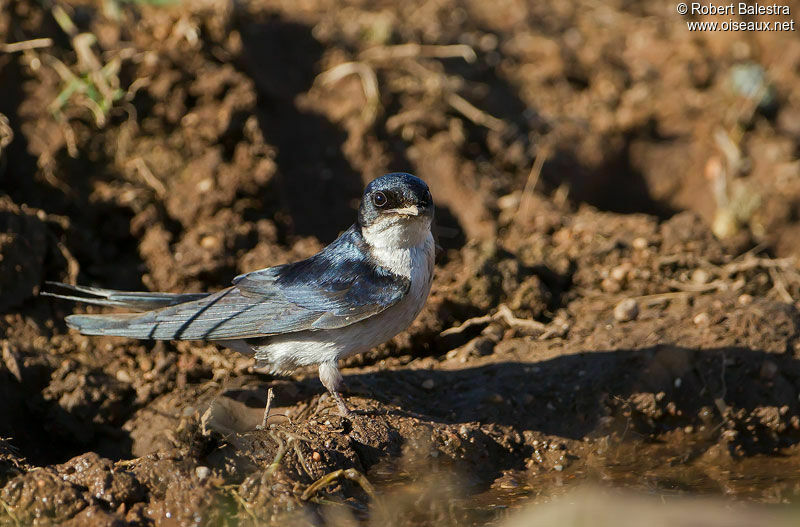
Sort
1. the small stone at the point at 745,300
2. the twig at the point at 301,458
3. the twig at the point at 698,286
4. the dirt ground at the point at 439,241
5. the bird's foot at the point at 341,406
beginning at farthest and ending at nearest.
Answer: the twig at the point at 698,286
the small stone at the point at 745,300
the bird's foot at the point at 341,406
the dirt ground at the point at 439,241
the twig at the point at 301,458

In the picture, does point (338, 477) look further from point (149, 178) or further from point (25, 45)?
point (25, 45)

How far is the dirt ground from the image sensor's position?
3.96 metres

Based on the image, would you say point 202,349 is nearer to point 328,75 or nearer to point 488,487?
point 488,487

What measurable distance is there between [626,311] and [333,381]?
1.86 metres

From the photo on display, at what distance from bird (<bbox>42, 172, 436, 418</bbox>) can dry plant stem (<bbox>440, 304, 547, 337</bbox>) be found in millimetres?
733

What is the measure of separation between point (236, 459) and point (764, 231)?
14.7 ft

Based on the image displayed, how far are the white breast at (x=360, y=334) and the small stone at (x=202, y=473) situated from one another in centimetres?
82

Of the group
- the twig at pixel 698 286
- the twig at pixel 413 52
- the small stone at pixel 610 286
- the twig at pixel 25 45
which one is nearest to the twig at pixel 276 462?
the small stone at pixel 610 286

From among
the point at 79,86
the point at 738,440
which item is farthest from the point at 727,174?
the point at 79,86

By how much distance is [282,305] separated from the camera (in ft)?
14.1

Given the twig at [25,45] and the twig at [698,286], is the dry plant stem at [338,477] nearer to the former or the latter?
the twig at [698,286]

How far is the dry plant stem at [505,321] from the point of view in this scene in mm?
5035

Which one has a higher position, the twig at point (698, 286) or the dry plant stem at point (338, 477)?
the twig at point (698, 286)

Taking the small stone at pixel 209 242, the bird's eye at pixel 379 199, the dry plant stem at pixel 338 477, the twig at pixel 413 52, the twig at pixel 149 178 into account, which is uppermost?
the twig at pixel 413 52
